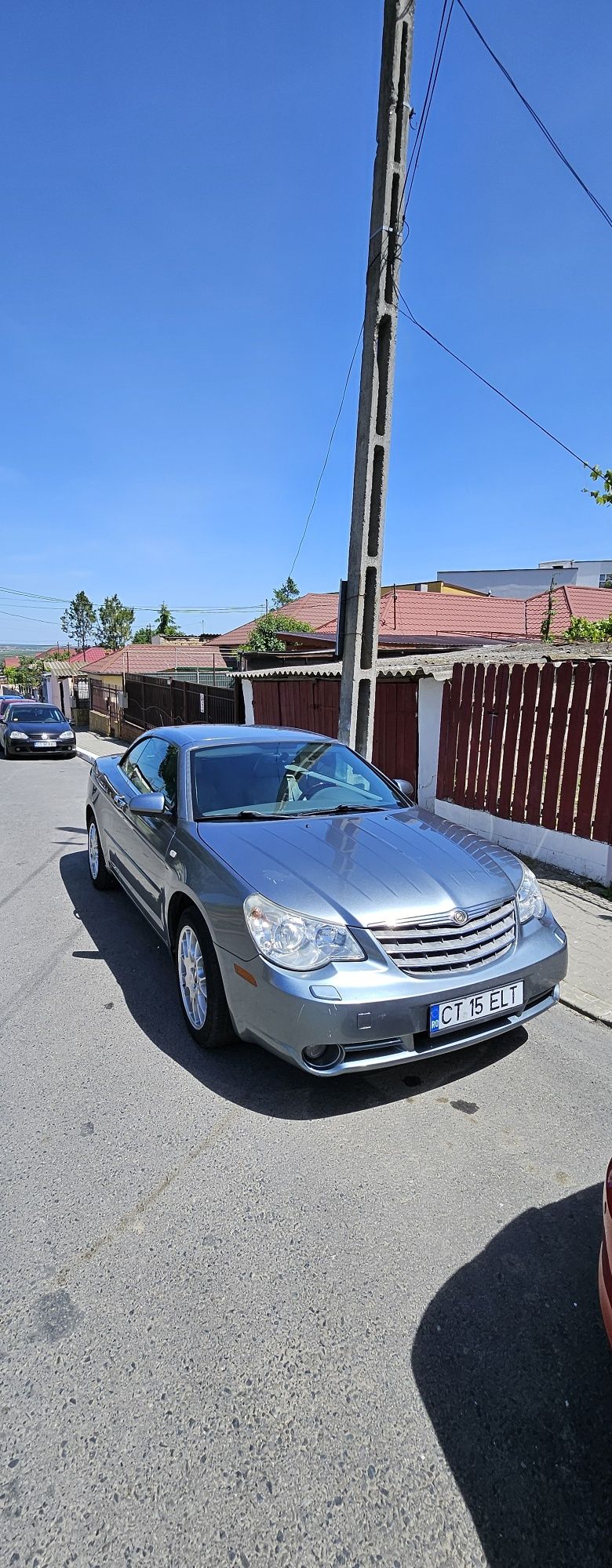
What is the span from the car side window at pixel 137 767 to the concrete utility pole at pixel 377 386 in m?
2.16

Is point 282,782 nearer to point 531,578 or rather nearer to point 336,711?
point 336,711

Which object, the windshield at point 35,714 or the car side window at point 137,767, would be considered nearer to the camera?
the car side window at point 137,767

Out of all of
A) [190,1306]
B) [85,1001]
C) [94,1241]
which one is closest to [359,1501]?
[190,1306]

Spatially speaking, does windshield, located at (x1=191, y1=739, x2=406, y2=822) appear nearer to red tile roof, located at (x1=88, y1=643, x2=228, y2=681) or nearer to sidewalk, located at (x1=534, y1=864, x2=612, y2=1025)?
sidewalk, located at (x1=534, y1=864, x2=612, y2=1025)

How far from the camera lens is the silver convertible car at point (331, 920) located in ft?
8.32

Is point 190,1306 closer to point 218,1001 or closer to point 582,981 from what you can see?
point 218,1001

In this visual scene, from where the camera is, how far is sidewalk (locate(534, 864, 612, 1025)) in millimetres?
3879

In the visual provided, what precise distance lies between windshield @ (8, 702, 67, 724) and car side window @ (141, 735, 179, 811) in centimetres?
1401

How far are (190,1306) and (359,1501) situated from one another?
607mm

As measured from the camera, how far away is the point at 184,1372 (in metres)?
1.72

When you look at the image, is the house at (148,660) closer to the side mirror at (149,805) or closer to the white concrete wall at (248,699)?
the white concrete wall at (248,699)

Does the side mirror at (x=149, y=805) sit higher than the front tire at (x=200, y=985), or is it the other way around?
the side mirror at (x=149, y=805)

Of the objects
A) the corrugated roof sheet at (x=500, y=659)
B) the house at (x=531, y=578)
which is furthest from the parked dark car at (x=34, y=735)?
the house at (x=531, y=578)

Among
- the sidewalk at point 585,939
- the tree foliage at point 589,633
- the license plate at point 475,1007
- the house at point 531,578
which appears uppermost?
the house at point 531,578
